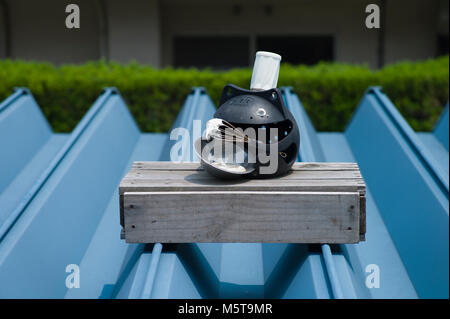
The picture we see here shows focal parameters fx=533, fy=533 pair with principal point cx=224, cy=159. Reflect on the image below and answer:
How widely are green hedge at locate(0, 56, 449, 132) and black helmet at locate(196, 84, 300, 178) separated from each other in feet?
9.26

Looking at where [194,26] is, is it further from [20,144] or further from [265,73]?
[265,73]

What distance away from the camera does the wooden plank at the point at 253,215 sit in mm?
2086

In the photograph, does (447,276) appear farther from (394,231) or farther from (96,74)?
(96,74)

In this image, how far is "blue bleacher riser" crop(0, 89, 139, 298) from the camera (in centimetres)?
230

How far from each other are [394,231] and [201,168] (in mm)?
1334

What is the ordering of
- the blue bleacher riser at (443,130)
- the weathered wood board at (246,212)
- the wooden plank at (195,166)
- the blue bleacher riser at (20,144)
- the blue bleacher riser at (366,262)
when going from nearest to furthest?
1. the blue bleacher riser at (366,262)
2. the weathered wood board at (246,212)
3. the wooden plank at (195,166)
4. the blue bleacher riser at (20,144)
5. the blue bleacher riser at (443,130)

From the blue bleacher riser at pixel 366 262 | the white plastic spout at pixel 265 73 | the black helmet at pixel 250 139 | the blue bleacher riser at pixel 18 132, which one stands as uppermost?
the white plastic spout at pixel 265 73

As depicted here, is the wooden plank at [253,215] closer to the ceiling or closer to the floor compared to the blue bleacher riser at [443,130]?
closer to the ceiling

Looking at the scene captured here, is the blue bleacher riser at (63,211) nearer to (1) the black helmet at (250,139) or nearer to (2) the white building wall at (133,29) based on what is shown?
(1) the black helmet at (250,139)

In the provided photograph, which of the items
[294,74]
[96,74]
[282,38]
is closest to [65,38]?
[282,38]

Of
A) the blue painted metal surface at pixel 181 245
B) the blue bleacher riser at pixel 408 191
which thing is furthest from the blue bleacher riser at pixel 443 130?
the blue bleacher riser at pixel 408 191

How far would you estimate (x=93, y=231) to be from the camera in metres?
2.97

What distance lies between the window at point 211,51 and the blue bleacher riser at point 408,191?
17.8 ft

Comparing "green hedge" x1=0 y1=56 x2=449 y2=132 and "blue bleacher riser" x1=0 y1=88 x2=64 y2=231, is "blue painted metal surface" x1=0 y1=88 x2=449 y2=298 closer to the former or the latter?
"blue bleacher riser" x1=0 y1=88 x2=64 y2=231
